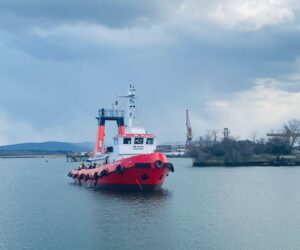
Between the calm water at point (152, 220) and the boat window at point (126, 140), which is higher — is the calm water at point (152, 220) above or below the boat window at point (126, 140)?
below

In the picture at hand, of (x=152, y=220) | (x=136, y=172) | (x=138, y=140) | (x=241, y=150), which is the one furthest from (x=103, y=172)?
(x=241, y=150)

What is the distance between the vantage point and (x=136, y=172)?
48.6 meters

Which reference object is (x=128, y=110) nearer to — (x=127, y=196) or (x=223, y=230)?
(x=127, y=196)

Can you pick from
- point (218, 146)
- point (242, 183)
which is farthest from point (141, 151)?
point (218, 146)

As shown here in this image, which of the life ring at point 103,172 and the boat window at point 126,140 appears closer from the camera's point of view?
the life ring at point 103,172

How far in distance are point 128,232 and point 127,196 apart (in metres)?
16.1

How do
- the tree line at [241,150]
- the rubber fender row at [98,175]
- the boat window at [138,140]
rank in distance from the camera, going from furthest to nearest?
the tree line at [241,150] → the boat window at [138,140] → the rubber fender row at [98,175]

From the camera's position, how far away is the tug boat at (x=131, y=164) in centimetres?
4806

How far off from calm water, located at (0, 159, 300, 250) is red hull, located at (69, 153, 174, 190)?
1093mm

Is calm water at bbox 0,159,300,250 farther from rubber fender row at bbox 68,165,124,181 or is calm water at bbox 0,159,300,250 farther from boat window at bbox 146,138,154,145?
boat window at bbox 146,138,154,145

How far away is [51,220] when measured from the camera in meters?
37.2

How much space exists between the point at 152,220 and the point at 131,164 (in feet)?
40.8

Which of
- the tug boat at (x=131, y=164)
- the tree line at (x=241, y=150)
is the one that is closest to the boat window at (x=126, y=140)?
the tug boat at (x=131, y=164)

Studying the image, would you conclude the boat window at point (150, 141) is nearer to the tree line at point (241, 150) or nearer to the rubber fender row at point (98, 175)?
Result: the rubber fender row at point (98, 175)
